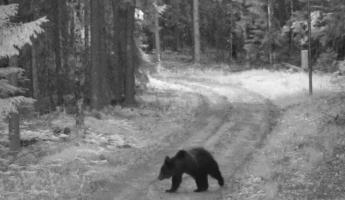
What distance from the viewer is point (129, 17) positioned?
27.2m

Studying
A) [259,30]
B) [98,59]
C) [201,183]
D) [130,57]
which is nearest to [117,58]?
[130,57]

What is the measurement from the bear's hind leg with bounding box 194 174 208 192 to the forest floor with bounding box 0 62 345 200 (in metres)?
0.16

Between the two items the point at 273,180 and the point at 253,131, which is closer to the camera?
the point at 273,180

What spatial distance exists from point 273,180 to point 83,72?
17.1 meters

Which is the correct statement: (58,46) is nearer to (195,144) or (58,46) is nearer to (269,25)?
(195,144)

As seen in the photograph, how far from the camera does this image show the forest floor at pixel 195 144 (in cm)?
1297

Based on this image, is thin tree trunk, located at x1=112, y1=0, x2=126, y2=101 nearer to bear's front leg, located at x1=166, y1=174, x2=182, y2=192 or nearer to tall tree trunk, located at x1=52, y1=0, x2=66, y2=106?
tall tree trunk, located at x1=52, y1=0, x2=66, y2=106

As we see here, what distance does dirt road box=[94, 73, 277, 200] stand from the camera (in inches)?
512

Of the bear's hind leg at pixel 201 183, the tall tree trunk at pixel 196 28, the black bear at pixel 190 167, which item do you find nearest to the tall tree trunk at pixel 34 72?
the black bear at pixel 190 167

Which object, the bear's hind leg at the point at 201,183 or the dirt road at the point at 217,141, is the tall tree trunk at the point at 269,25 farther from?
the bear's hind leg at the point at 201,183

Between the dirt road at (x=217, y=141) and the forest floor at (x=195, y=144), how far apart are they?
0.03 m

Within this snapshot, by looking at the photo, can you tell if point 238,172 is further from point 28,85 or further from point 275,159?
point 28,85

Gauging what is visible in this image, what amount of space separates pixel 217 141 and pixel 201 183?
Result: 20.8 feet

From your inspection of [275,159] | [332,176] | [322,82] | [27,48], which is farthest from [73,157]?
[322,82]
